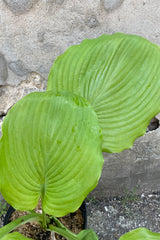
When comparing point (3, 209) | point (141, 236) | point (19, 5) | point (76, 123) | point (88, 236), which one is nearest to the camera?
point (76, 123)

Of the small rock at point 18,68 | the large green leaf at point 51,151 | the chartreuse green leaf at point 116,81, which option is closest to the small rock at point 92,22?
the chartreuse green leaf at point 116,81

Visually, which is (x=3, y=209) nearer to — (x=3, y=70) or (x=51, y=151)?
(x=3, y=70)

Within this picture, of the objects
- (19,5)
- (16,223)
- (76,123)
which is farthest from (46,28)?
(16,223)

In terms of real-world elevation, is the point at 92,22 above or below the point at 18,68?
above

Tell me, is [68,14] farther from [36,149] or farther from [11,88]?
[36,149]

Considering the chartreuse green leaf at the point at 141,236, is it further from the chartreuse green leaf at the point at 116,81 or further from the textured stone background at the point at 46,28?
the textured stone background at the point at 46,28

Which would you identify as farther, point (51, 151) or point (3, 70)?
point (3, 70)

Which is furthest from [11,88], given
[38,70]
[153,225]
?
[153,225]

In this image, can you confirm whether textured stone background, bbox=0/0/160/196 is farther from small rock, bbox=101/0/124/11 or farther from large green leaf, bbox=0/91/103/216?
large green leaf, bbox=0/91/103/216
